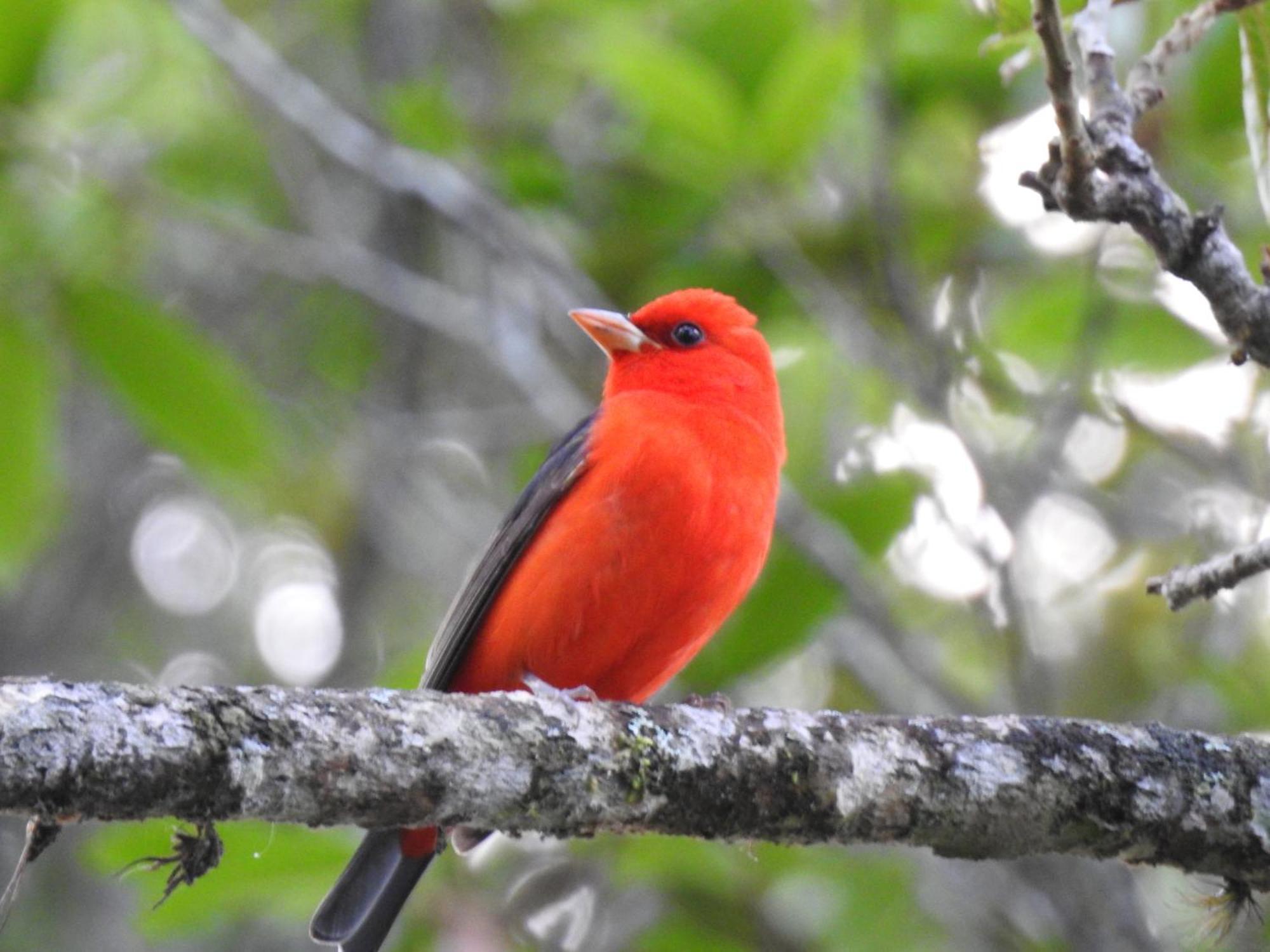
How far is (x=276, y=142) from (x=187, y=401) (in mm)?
2480

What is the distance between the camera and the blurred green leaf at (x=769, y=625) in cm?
449

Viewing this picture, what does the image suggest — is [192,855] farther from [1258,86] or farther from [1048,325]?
[1048,325]

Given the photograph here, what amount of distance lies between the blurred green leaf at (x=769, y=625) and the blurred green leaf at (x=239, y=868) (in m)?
1.13

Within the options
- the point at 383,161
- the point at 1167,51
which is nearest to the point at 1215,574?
the point at 1167,51

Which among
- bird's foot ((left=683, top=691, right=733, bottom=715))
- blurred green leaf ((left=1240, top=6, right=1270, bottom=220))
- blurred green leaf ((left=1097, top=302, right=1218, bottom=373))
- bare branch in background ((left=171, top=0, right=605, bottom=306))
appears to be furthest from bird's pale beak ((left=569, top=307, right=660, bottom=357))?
→ blurred green leaf ((left=1240, top=6, right=1270, bottom=220))

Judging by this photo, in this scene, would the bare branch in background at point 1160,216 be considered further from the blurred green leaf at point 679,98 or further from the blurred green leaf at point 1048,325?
the blurred green leaf at point 1048,325

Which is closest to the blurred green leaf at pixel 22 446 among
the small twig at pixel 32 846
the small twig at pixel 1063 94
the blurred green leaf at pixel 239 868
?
the blurred green leaf at pixel 239 868

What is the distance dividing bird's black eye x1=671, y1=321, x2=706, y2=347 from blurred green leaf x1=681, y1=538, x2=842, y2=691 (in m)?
0.83

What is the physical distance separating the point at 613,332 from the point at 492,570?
1002 mm

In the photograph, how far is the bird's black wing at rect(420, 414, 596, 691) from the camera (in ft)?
14.0

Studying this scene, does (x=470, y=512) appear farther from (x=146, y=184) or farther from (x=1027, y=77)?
(x=1027, y=77)

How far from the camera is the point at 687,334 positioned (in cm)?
504

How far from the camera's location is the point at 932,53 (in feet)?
16.8

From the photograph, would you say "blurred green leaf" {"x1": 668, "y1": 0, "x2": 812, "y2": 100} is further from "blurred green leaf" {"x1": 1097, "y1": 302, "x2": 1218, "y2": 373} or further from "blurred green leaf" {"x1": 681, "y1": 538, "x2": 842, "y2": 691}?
"blurred green leaf" {"x1": 681, "y1": 538, "x2": 842, "y2": 691}
